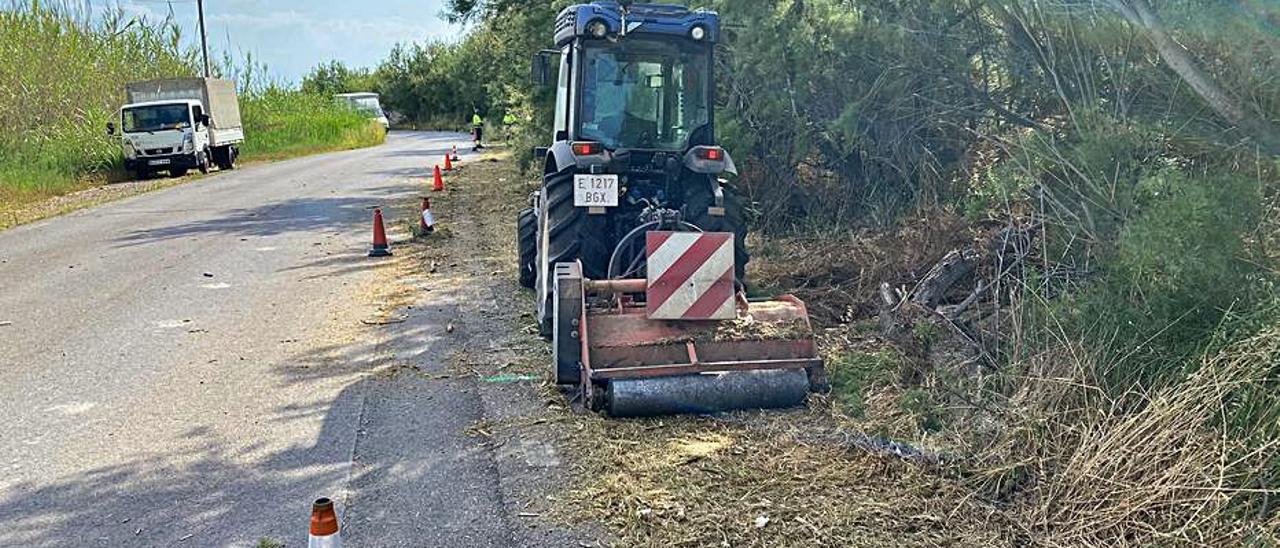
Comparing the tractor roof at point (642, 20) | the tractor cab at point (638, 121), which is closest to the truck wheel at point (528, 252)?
the tractor cab at point (638, 121)

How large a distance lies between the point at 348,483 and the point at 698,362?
2061mm

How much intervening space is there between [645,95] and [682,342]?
261 centimetres

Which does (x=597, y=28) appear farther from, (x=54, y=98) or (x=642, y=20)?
(x=54, y=98)

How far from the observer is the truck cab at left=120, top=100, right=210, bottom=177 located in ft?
84.5

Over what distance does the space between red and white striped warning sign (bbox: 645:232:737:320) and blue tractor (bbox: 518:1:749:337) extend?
1.11 m

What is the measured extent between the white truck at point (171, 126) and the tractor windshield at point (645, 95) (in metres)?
21.4

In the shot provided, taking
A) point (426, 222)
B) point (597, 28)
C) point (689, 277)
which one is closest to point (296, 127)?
point (426, 222)

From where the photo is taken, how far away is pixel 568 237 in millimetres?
7570

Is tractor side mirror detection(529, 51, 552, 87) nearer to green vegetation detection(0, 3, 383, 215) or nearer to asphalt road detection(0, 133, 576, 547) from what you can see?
asphalt road detection(0, 133, 576, 547)

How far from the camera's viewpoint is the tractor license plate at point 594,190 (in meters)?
7.54

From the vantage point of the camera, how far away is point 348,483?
16.9 ft

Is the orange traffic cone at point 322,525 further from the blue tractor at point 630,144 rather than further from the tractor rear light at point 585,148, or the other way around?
the tractor rear light at point 585,148

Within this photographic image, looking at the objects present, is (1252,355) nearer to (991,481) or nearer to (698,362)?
(991,481)

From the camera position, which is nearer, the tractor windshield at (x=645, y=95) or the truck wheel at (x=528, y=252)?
the tractor windshield at (x=645, y=95)
